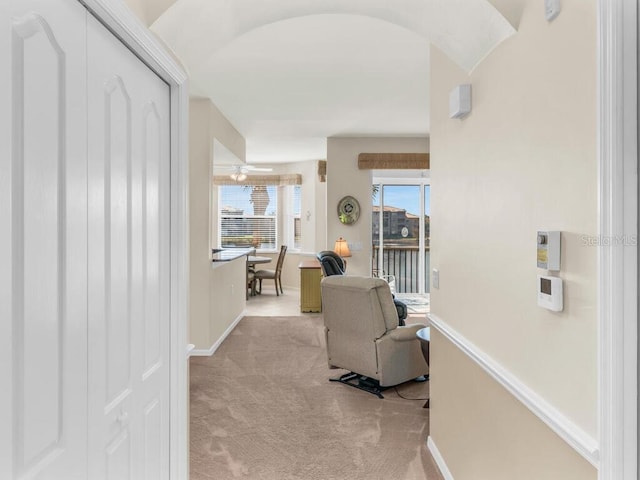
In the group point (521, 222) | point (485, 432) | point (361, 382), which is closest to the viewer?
point (521, 222)

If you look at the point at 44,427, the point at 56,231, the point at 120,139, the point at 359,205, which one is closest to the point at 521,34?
the point at 120,139

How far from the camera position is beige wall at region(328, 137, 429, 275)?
6.54m

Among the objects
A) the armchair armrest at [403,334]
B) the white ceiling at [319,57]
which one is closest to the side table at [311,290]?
the white ceiling at [319,57]

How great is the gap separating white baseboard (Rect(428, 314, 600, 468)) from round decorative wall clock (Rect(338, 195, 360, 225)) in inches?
175

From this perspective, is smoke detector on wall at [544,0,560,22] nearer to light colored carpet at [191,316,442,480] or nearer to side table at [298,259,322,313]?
light colored carpet at [191,316,442,480]

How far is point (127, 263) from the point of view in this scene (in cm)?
140

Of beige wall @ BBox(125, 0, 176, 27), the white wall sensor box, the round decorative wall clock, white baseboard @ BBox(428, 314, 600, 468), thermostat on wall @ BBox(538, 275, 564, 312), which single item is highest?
beige wall @ BBox(125, 0, 176, 27)

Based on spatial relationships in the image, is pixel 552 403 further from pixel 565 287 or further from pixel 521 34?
pixel 521 34

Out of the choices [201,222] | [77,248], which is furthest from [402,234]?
[77,248]

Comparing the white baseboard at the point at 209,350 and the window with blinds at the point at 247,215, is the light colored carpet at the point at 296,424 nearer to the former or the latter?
the white baseboard at the point at 209,350

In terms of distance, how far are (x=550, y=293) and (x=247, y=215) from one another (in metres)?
8.53

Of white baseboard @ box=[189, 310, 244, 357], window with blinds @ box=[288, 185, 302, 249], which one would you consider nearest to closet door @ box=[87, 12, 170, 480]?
white baseboard @ box=[189, 310, 244, 357]

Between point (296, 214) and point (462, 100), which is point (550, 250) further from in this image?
point (296, 214)

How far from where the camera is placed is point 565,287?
4.16 feet
